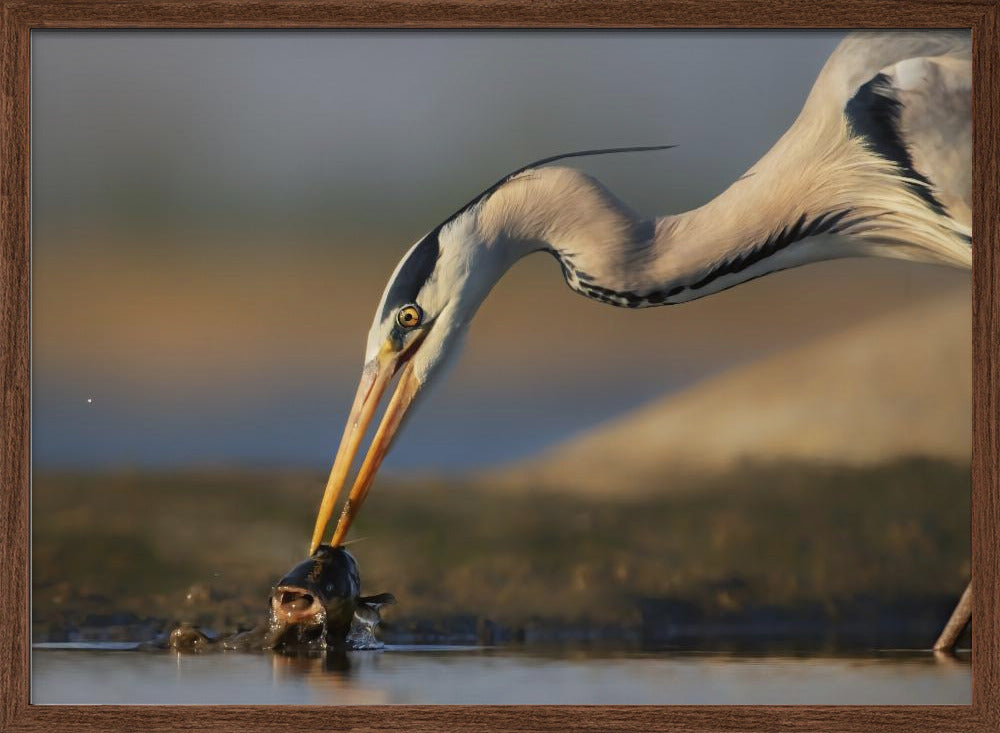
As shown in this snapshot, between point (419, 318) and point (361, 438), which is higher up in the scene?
point (419, 318)

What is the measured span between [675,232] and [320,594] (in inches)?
23.4

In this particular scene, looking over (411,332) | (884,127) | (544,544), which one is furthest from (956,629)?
(411,332)

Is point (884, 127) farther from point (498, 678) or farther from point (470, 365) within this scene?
point (498, 678)

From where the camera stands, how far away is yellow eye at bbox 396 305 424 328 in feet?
5.68

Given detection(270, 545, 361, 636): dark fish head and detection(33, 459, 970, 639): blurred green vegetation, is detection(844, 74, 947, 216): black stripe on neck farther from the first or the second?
detection(270, 545, 361, 636): dark fish head

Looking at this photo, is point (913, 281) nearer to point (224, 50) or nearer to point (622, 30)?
point (622, 30)

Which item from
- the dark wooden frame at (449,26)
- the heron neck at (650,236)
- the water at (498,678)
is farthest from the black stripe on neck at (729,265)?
the water at (498,678)

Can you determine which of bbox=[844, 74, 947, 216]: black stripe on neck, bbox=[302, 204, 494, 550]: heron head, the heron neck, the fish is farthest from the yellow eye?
bbox=[844, 74, 947, 216]: black stripe on neck

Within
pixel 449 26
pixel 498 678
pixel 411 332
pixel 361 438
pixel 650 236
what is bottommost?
pixel 498 678

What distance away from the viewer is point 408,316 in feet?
5.68

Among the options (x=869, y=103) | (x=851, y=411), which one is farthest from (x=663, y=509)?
(x=869, y=103)

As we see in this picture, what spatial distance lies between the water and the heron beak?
17cm

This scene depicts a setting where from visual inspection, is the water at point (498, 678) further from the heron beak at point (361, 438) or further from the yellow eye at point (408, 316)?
the yellow eye at point (408, 316)

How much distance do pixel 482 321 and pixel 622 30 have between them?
1.23 feet
